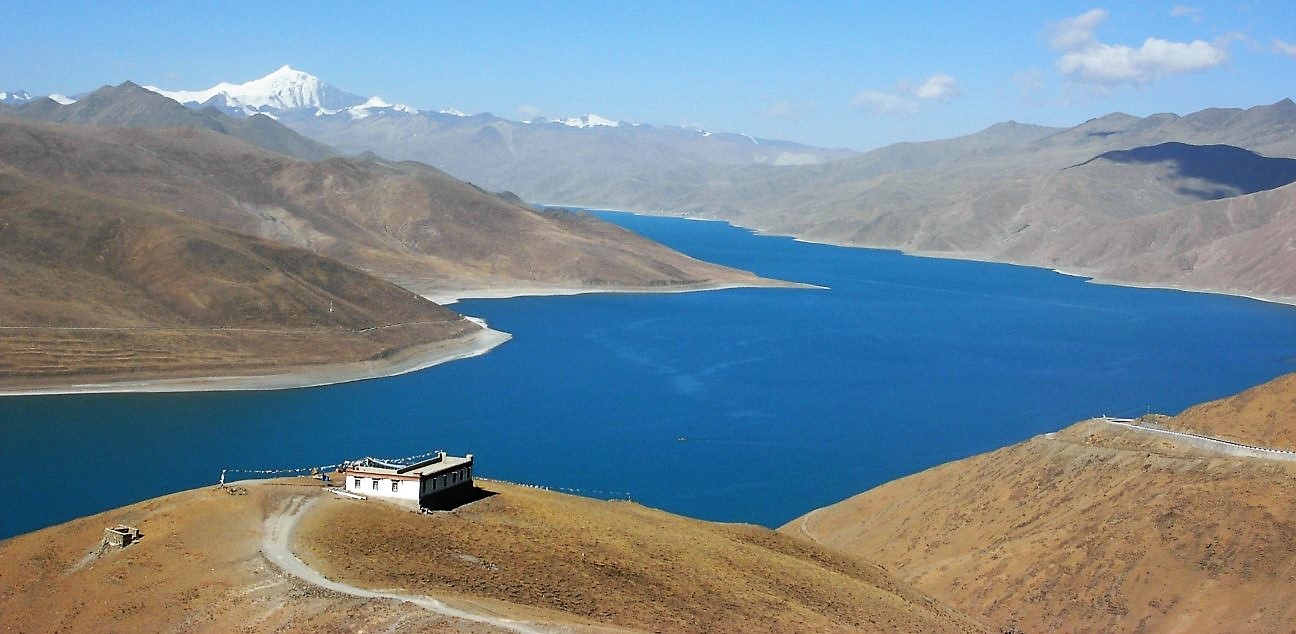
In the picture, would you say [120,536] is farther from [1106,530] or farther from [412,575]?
[1106,530]

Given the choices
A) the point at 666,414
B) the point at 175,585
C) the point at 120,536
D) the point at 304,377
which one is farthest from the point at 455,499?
the point at 304,377

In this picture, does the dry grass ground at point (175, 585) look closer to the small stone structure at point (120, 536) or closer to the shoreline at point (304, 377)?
the small stone structure at point (120, 536)

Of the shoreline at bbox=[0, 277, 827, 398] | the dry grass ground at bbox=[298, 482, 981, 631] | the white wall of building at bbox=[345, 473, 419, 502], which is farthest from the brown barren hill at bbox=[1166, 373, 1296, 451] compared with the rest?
the shoreline at bbox=[0, 277, 827, 398]

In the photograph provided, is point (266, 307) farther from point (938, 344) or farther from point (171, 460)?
point (938, 344)

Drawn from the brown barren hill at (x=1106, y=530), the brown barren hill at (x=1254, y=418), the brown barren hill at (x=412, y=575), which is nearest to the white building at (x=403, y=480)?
the brown barren hill at (x=412, y=575)

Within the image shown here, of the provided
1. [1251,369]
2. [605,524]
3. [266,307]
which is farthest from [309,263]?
[605,524]
